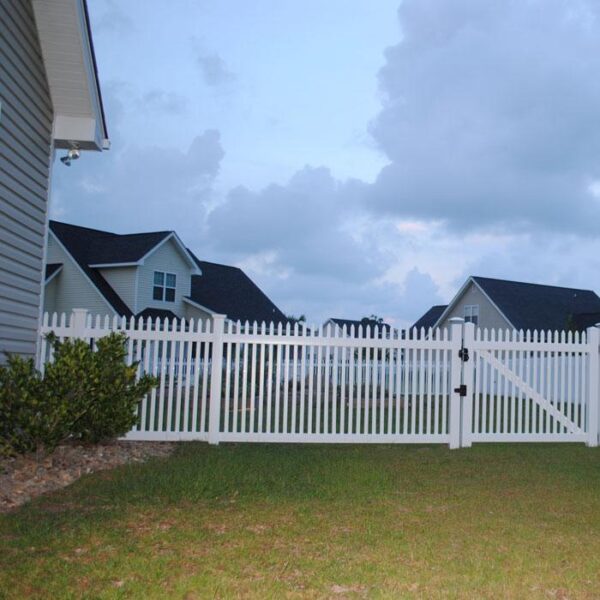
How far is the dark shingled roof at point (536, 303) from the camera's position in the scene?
99.8 feet

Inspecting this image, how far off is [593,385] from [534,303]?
72.6ft

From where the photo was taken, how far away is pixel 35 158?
885 centimetres

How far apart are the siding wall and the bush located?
0.82 meters

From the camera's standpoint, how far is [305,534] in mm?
5000

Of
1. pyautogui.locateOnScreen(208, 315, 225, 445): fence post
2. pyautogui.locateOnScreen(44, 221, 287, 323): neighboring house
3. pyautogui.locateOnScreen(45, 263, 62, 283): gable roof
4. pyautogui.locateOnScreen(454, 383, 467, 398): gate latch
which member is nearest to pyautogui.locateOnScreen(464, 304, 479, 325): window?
pyautogui.locateOnScreen(44, 221, 287, 323): neighboring house

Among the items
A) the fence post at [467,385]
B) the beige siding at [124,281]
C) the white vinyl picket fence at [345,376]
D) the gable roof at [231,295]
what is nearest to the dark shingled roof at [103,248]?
the beige siding at [124,281]

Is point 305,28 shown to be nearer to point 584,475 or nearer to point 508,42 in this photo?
point 508,42

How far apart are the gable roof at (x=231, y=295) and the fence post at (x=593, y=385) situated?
2003 centimetres

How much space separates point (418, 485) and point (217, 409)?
11.9 feet

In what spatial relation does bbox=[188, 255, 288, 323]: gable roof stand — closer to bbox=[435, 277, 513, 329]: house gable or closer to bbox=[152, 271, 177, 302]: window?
bbox=[152, 271, 177, 302]: window

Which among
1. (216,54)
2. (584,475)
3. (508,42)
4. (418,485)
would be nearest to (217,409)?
(418,485)

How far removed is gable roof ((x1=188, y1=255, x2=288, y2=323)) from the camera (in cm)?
3083

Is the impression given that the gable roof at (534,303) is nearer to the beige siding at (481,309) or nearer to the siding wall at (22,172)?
the beige siding at (481,309)

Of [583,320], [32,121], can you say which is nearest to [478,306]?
[583,320]
